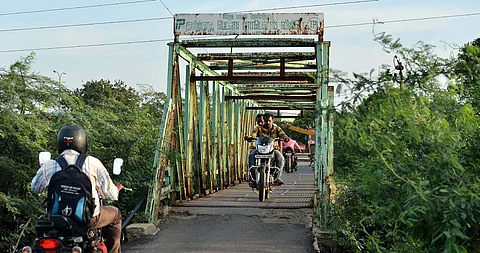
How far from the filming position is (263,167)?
35.1ft

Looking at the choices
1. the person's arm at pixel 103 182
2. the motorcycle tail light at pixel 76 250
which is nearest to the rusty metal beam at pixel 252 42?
the person's arm at pixel 103 182

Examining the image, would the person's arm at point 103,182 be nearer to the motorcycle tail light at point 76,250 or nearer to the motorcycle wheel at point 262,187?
the motorcycle tail light at point 76,250

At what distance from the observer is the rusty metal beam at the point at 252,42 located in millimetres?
9422

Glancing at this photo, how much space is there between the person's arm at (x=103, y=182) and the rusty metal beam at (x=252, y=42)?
14.7ft

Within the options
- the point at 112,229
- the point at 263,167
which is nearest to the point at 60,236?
the point at 112,229

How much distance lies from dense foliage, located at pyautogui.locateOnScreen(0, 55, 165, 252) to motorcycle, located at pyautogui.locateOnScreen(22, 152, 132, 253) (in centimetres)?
203

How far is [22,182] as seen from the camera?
8633 mm

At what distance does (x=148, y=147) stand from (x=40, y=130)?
257cm

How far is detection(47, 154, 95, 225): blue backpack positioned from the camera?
5.11 metres

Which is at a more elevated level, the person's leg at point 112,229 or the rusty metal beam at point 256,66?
the rusty metal beam at point 256,66

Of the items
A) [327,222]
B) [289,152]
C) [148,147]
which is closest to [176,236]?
[327,222]

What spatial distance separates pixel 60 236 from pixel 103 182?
0.58 meters

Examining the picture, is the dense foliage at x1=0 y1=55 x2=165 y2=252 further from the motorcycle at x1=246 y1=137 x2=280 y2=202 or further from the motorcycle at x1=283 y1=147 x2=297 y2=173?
the motorcycle at x1=283 y1=147 x2=297 y2=173

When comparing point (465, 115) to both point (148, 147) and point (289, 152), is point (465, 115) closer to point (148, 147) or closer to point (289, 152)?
point (148, 147)
